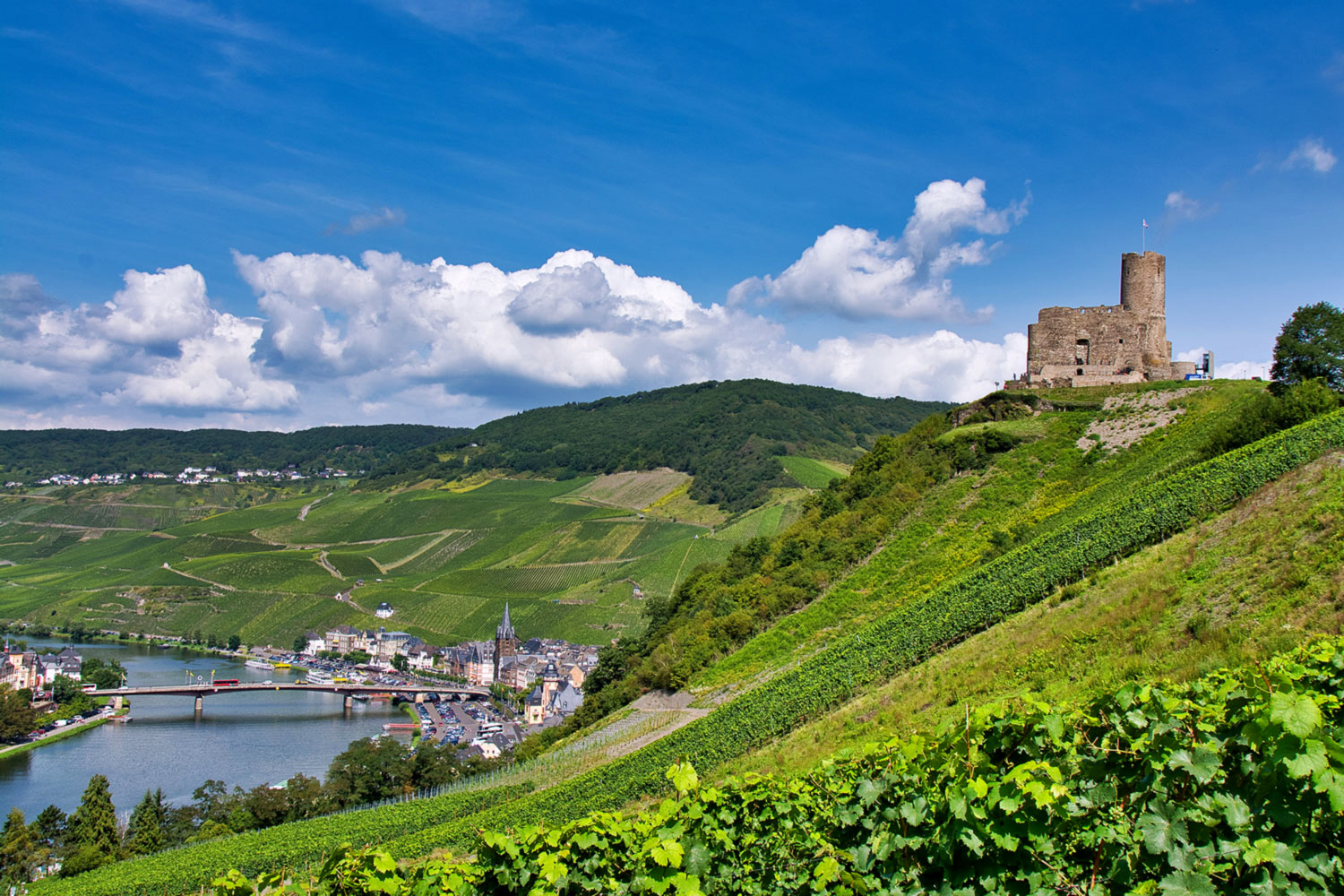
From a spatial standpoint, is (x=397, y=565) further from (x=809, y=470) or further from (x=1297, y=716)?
(x=1297, y=716)

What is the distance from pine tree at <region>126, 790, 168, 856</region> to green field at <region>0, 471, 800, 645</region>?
2085 inches

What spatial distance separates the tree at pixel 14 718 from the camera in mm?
69938

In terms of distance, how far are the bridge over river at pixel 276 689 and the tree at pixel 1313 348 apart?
280 ft

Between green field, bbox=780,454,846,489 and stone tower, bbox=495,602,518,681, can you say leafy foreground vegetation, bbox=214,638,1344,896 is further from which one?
green field, bbox=780,454,846,489

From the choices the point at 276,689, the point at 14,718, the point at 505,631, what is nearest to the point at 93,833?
the point at 14,718

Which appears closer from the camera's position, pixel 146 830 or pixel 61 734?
pixel 146 830

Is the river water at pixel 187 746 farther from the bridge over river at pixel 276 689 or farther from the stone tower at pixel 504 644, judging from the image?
the stone tower at pixel 504 644

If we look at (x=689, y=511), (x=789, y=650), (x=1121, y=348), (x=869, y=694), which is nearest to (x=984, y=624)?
(x=869, y=694)

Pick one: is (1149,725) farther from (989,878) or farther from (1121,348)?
(1121,348)

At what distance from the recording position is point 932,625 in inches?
822

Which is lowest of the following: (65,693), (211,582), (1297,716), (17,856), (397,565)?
(65,693)

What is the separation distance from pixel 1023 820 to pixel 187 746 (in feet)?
271

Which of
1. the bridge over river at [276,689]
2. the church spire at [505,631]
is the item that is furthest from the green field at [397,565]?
the bridge over river at [276,689]

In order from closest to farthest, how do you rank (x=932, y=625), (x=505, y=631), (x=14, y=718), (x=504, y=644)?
(x=932, y=625) → (x=14, y=718) → (x=504, y=644) → (x=505, y=631)
